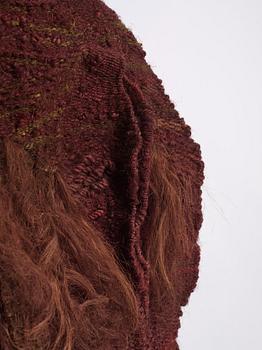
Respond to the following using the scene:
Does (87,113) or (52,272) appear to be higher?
(87,113)

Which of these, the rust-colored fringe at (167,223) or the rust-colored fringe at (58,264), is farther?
the rust-colored fringe at (167,223)

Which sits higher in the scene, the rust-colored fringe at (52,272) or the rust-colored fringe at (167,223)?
A: the rust-colored fringe at (167,223)

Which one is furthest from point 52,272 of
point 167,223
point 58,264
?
point 167,223

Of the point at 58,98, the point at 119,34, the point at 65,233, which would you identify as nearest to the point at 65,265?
the point at 65,233

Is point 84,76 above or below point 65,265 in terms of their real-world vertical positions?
above

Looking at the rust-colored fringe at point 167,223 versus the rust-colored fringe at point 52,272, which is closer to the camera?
the rust-colored fringe at point 52,272

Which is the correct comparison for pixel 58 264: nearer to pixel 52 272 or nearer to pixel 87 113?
pixel 52 272

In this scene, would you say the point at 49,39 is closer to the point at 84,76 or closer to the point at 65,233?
the point at 84,76

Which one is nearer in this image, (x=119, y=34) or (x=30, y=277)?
(x=30, y=277)
